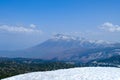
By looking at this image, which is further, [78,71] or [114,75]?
[78,71]

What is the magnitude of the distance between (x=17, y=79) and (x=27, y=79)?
175 centimetres

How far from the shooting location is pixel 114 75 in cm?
4062

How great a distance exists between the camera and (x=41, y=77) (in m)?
42.3

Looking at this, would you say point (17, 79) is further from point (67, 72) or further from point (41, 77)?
point (67, 72)

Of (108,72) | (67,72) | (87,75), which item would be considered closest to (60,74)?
(67,72)

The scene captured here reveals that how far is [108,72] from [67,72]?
6.13 meters

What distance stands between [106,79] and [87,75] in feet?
10.5

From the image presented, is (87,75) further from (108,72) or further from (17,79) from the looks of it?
(17,79)

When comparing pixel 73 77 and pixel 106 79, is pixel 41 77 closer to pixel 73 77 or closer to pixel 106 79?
pixel 73 77

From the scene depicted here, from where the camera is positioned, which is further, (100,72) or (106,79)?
(100,72)

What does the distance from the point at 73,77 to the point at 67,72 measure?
389cm

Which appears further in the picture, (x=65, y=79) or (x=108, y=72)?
(x=108, y=72)

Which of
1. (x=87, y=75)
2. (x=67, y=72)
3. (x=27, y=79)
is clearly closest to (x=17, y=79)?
(x=27, y=79)

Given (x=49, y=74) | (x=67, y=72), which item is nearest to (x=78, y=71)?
(x=67, y=72)
